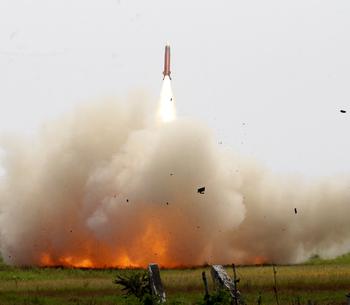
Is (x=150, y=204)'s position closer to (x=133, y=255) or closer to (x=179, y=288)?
(x=133, y=255)

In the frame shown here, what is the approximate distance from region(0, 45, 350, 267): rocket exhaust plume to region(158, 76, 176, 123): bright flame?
0.17m

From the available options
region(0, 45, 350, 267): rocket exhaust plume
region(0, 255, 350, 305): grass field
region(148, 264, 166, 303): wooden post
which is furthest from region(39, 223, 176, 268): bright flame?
region(148, 264, 166, 303): wooden post

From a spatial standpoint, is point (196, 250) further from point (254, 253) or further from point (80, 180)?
point (80, 180)

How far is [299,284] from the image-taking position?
35500 millimetres

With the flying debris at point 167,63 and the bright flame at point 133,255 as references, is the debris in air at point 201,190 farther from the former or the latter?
the flying debris at point 167,63

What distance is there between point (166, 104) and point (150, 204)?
8594mm

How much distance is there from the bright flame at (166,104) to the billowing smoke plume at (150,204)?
4.37 ft

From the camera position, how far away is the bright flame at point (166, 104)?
61.2m

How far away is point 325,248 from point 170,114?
15.9 meters

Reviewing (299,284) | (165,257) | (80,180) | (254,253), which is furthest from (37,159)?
(299,284)

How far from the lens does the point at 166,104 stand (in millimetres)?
64312

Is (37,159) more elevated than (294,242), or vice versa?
(37,159)

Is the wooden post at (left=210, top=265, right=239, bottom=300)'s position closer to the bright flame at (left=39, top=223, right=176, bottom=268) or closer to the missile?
the bright flame at (left=39, top=223, right=176, bottom=268)

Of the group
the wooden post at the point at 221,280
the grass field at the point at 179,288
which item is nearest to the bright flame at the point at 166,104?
the grass field at the point at 179,288
